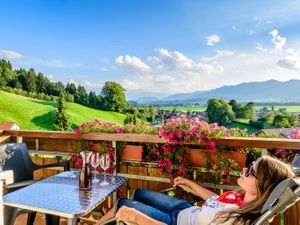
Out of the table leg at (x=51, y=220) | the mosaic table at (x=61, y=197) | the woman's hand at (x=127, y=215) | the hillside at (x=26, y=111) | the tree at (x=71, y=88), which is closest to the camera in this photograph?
the woman's hand at (x=127, y=215)

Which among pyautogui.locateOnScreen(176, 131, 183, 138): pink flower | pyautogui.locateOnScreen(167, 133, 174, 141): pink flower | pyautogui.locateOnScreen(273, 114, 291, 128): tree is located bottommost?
pyautogui.locateOnScreen(167, 133, 174, 141): pink flower

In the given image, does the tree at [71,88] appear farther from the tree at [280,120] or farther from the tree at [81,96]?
the tree at [280,120]

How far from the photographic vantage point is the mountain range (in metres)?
5.64

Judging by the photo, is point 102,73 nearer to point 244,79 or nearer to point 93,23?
point 93,23

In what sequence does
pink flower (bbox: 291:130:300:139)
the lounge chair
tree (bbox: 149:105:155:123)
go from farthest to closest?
tree (bbox: 149:105:155:123) → the lounge chair → pink flower (bbox: 291:130:300:139)

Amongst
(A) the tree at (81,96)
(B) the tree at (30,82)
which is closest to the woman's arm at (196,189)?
(A) the tree at (81,96)

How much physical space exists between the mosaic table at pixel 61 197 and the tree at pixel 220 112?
158 centimetres

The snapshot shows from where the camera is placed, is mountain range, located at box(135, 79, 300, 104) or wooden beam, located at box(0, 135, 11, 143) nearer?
wooden beam, located at box(0, 135, 11, 143)

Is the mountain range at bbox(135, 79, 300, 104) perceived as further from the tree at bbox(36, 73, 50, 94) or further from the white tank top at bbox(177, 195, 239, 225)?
the tree at bbox(36, 73, 50, 94)

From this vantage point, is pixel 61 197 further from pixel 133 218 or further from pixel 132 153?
pixel 132 153

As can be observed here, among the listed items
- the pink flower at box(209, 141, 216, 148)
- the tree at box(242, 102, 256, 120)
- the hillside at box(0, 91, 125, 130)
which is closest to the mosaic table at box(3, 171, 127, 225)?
the pink flower at box(209, 141, 216, 148)

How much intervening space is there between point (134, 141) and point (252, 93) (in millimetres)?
5383

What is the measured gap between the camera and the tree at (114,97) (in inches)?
289

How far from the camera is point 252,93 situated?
6.99 metres
